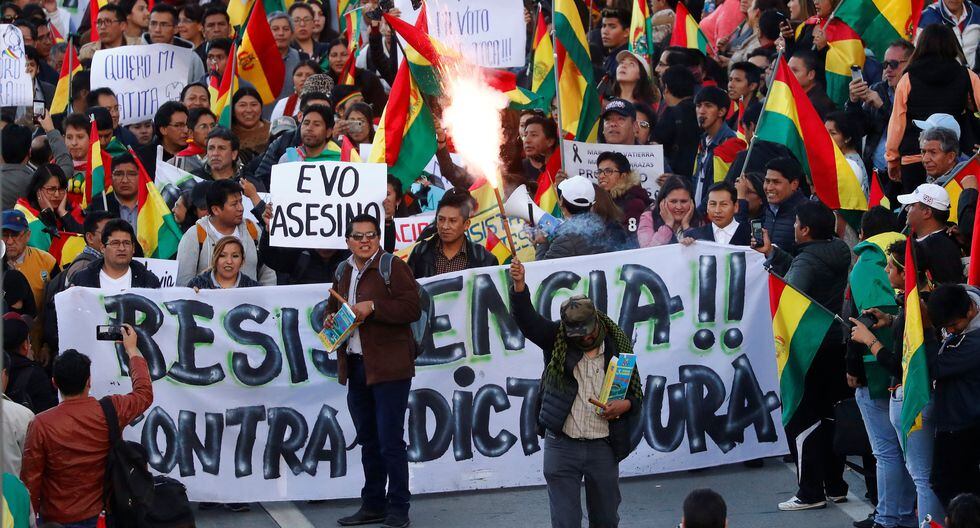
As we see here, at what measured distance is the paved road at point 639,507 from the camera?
912cm

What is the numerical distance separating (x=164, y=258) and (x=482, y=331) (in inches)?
104

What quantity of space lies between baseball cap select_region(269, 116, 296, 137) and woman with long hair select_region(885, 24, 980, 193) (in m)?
4.93

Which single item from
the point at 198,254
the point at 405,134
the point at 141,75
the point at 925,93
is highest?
the point at 141,75

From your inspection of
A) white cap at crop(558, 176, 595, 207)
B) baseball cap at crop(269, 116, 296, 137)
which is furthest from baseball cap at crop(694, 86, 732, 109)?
baseball cap at crop(269, 116, 296, 137)

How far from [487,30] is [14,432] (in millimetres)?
5807

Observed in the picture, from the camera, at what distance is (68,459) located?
7656 mm

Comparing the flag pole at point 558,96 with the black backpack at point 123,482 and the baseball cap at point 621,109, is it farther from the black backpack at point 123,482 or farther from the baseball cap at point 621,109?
the black backpack at point 123,482

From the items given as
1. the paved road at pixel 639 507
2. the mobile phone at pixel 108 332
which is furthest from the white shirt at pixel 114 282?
the paved road at pixel 639 507

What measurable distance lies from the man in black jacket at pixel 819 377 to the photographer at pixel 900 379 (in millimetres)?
886

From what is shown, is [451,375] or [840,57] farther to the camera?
[840,57]

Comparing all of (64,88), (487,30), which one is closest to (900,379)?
(487,30)

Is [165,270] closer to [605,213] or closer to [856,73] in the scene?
[605,213]

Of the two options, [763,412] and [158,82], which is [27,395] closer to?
[763,412]

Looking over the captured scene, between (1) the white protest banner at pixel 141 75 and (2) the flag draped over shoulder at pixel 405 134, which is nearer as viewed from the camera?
(2) the flag draped over shoulder at pixel 405 134
